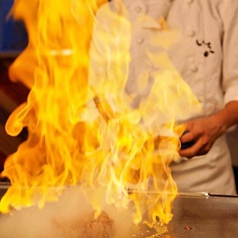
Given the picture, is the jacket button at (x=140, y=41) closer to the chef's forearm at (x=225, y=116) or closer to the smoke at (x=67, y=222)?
the chef's forearm at (x=225, y=116)

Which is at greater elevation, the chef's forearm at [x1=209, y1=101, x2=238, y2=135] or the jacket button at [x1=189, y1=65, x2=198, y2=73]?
the jacket button at [x1=189, y1=65, x2=198, y2=73]

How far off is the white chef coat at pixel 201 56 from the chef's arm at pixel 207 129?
39 millimetres

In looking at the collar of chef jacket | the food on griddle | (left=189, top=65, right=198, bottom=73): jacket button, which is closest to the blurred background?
the collar of chef jacket

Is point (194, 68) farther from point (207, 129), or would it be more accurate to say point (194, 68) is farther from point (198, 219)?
point (198, 219)

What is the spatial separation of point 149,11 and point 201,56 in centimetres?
18

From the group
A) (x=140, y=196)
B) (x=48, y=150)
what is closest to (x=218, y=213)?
(x=140, y=196)

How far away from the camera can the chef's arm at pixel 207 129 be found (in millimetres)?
1030

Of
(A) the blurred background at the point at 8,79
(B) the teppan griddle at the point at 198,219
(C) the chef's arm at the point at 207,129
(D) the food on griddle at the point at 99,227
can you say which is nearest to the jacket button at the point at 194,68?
(C) the chef's arm at the point at 207,129

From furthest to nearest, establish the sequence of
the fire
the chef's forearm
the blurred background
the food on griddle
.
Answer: the blurred background
the chef's forearm
the fire
the food on griddle

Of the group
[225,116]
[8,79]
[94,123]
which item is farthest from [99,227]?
[8,79]

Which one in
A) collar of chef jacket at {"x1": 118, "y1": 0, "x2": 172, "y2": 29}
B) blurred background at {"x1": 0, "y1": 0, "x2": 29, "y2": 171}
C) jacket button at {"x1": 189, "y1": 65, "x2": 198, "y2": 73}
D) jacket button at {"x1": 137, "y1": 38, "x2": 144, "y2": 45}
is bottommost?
blurred background at {"x1": 0, "y1": 0, "x2": 29, "y2": 171}

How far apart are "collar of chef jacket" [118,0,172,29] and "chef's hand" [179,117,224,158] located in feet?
0.92

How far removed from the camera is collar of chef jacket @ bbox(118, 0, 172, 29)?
116 centimetres

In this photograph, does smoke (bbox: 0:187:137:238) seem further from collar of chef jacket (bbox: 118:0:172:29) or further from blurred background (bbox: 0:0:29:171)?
blurred background (bbox: 0:0:29:171)
